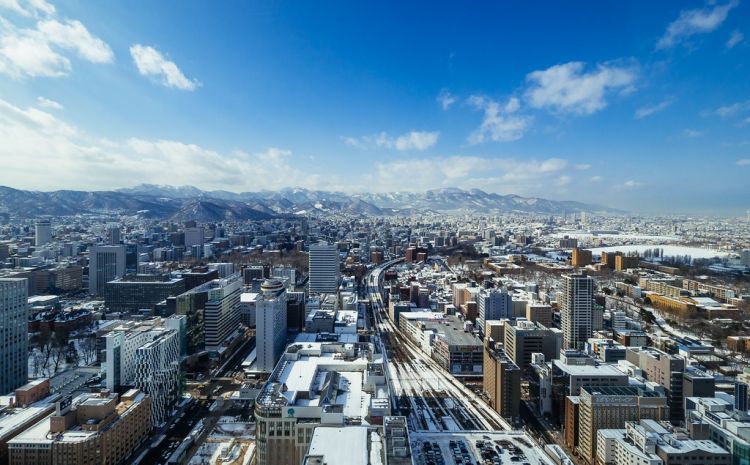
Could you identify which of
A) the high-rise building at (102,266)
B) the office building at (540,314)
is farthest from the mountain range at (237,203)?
the office building at (540,314)

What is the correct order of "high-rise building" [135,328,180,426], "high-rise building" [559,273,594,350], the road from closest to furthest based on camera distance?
"high-rise building" [135,328,180,426], the road, "high-rise building" [559,273,594,350]

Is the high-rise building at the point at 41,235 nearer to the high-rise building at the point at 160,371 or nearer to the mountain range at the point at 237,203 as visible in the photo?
the mountain range at the point at 237,203

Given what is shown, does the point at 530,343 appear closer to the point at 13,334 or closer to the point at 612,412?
the point at 612,412

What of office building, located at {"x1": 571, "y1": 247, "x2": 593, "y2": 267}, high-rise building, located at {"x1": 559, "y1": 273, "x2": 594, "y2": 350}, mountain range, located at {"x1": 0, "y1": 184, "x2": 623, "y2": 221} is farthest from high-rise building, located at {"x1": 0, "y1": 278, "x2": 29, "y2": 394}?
mountain range, located at {"x1": 0, "y1": 184, "x2": 623, "y2": 221}

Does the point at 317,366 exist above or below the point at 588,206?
below

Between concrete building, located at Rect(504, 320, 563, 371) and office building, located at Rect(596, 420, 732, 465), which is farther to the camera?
concrete building, located at Rect(504, 320, 563, 371)

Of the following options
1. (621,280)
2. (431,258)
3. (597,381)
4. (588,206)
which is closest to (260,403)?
(597,381)

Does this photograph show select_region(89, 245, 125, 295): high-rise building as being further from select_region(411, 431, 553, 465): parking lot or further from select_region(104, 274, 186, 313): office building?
select_region(411, 431, 553, 465): parking lot

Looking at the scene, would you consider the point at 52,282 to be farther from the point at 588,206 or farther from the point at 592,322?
the point at 588,206
